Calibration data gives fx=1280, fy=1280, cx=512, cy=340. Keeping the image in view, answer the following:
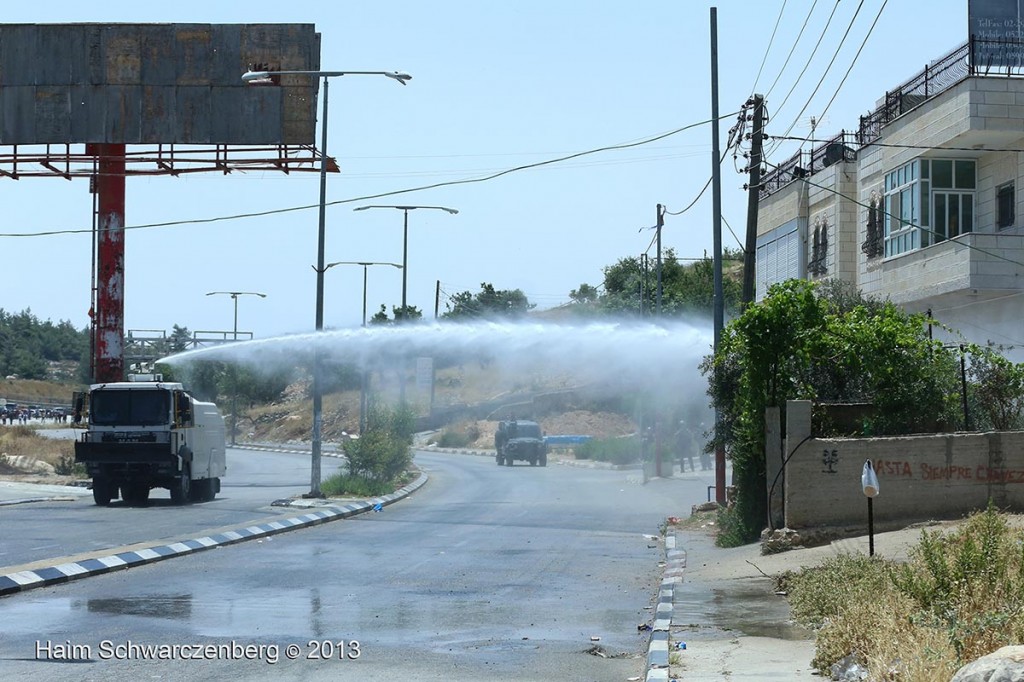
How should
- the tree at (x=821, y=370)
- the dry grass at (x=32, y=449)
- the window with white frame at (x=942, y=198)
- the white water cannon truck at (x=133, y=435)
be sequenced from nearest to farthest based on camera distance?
the tree at (x=821, y=370)
the white water cannon truck at (x=133, y=435)
the window with white frame at (x=942, y=198)
the dry grass at (x=32, y=449)

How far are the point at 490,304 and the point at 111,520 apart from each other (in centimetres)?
8540

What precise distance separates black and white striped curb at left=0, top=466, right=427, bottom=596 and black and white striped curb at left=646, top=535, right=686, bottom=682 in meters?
6.84

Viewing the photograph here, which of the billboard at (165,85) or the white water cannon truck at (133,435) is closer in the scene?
the white water cannon truck at (133,435)

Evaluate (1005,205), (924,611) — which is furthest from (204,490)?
(924,611)

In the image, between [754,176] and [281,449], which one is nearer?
[754,176]

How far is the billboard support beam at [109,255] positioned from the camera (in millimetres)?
37125

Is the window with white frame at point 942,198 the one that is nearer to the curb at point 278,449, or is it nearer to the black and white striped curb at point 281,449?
the curb at point 278,449

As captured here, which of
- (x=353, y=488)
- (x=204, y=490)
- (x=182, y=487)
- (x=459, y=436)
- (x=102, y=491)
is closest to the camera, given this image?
(x=102, y=491)

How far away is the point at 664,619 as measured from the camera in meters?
12.3

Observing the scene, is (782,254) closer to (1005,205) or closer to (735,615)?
(1005,205)

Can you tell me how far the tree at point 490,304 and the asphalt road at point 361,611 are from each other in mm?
82258

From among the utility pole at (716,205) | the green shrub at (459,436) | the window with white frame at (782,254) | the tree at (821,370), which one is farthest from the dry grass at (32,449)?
the green shrub at (459,436)

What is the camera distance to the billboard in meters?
36.4

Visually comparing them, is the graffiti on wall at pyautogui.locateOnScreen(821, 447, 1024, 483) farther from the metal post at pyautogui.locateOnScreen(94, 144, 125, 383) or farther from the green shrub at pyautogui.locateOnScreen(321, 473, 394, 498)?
the metal post at pyautogui.locateOnScreen(94, 144, 125, 383)
